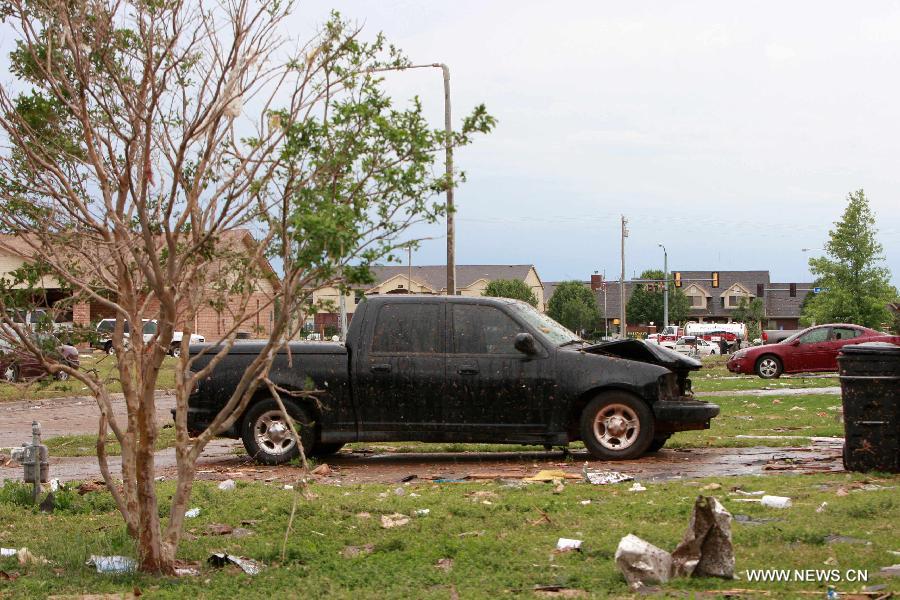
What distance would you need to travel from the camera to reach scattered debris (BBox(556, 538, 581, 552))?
22.7 feet

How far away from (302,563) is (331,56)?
3018 millimetres

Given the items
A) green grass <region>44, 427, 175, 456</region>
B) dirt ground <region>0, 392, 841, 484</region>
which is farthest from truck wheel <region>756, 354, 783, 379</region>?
green grass <region>44, 427, 175, 456</region>

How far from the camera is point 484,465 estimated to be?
39.3ft

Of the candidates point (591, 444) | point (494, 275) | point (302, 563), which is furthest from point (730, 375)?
point (494, 275)

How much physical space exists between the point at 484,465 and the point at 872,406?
399cm

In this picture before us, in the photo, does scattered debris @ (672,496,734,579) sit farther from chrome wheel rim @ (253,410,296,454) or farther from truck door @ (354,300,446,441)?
chrome wheel rim @ (253,410,296,454)

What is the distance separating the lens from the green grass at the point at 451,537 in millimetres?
6156

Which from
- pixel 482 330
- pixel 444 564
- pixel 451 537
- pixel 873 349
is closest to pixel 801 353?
pixel 482 330

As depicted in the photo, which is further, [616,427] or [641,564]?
[616,427]

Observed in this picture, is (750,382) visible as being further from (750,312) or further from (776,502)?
(750,312)

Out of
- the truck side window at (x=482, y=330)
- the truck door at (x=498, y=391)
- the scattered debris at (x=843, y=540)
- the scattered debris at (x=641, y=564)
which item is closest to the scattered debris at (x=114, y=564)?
the scattered debris at (x=641, y=564)

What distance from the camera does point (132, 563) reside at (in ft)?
21.7

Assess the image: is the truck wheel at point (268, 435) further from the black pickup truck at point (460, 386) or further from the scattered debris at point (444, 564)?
the scattered debris at point (444, 564)

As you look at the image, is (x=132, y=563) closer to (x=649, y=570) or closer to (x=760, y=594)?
(x=649, y=570)
